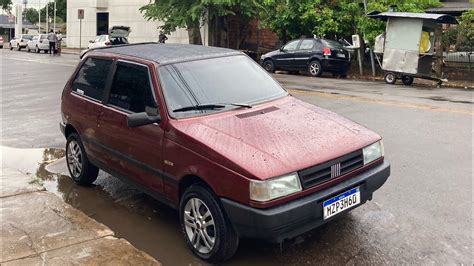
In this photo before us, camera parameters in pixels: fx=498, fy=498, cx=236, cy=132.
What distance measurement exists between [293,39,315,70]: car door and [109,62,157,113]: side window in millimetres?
15676

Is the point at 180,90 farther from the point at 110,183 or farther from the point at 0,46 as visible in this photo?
the point at 0,46

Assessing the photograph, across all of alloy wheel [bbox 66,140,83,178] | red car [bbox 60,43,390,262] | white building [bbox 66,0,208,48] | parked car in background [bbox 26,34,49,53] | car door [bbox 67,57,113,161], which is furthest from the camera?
white building [bbox 66,0,208,48]

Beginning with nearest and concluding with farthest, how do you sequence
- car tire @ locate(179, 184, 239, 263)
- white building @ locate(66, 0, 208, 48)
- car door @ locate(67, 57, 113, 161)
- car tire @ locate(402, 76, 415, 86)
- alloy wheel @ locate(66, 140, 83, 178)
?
car tire @ locate(179, 184, 239, 263) < car door @ locate(67, 57, 113, 161) < alloy wheel @ locate(66, 140, 83, 178) < car tire @ locate(402, 76, 415, 86) < white building @ locate(66, 0, 208, 48)

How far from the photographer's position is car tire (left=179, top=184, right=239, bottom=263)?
12.5 ft

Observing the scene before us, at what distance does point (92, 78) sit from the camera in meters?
5.75

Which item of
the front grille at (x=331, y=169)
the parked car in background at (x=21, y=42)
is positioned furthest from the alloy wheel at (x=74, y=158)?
the parked car in background at (x=21, y=42)

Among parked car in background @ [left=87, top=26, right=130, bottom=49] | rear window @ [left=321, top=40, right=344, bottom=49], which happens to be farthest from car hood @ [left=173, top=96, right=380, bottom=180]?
parked car in background @ [left=87, top=26, right=130, bottom=49]

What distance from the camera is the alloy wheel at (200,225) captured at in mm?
3945

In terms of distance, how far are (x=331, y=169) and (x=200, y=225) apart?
1.14 meters

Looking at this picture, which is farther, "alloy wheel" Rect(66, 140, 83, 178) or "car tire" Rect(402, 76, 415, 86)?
"car tire" Rect(402, 76, 415, 86)

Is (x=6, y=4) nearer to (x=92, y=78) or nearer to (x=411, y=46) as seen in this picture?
(x=411, y=46)

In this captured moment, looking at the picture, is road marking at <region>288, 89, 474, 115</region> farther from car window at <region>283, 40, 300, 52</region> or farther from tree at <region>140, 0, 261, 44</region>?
tree at <region>140, 0, 261, 44</region>

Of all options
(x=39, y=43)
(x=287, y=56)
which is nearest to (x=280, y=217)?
(x=287, y=56)

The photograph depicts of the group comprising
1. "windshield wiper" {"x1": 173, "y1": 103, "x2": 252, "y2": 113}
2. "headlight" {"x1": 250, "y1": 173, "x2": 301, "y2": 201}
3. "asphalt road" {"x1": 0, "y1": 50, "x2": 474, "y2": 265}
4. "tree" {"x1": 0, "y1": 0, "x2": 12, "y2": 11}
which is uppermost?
"tree" {"x1": 0, "y1": 0, "x2": 12, "y2": 11}
